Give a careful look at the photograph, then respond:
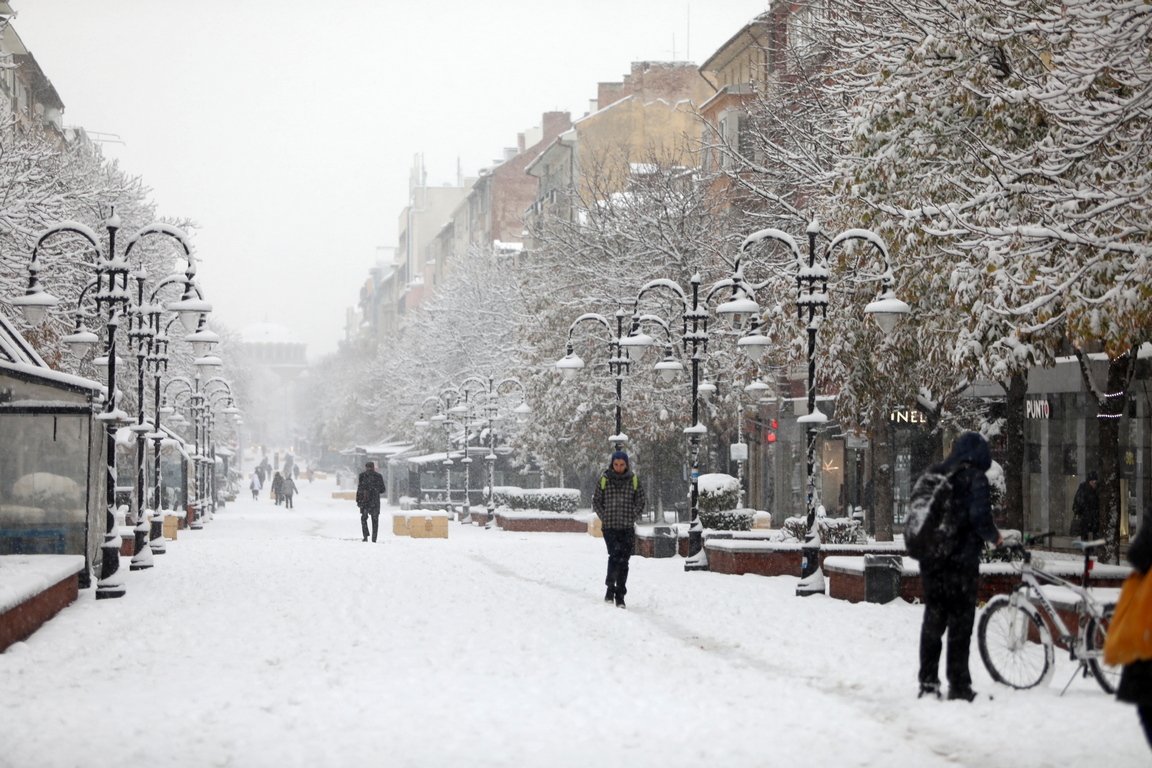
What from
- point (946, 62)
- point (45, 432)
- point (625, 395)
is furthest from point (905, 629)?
point (625, 395)

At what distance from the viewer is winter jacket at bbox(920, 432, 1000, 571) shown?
32.9 feet

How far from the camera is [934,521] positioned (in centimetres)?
1003

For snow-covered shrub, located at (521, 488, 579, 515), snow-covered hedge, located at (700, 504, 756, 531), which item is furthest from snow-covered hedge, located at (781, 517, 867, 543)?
snow-covered shrub, located at (521, 488, 579, 515)

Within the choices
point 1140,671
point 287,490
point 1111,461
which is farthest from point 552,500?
point 1140,671

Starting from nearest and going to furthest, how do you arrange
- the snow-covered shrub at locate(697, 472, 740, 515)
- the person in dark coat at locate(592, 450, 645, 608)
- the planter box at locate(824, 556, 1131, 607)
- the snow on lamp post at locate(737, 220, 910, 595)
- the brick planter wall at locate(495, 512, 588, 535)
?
the planter box at locate(824, 556, 1131, 607) < the person in dark coat at locate(592, 450, 645, 608) < the snow on lamp post at locate(737, 220, 910, 595) < the snow-covered shrub at locate(697, 472, 740, 515) < the brick planter wall at locate(495, 512, 588, 535)

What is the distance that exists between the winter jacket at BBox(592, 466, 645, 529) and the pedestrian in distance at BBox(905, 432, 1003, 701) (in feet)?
24.0

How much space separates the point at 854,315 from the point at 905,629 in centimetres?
1047

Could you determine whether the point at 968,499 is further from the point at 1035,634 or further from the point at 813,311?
the point at 813,311

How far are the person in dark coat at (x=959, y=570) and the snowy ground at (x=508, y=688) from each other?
300mm

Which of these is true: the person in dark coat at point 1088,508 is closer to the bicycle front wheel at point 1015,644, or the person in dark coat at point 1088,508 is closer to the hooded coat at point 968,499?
the bicycle front wheel at point 1015,644

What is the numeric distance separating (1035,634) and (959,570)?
88cm

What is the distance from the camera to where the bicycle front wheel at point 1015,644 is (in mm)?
10391

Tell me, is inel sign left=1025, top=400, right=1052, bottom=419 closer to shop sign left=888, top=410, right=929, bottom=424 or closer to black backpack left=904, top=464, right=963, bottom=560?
shop sign left=888, top=410, right=929, bottom=424

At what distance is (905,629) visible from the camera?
14555 mm
